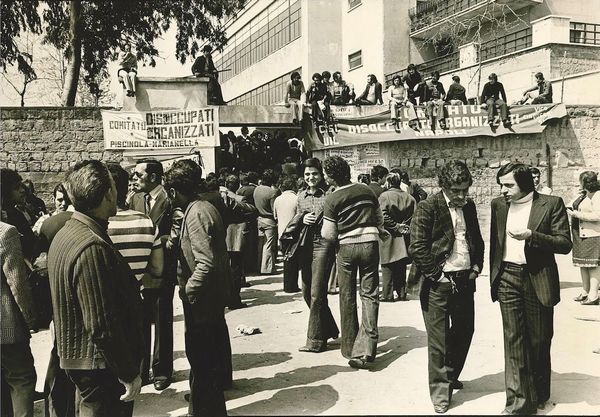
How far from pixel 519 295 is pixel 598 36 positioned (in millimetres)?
22545

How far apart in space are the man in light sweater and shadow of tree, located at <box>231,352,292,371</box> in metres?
→ 0.67

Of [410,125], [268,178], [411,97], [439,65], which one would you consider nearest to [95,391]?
[268,178]

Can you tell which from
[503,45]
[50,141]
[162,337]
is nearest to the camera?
[162,337]

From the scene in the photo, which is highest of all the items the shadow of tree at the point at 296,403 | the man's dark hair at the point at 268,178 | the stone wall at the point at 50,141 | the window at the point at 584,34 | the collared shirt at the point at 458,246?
the window at the point at 584,34

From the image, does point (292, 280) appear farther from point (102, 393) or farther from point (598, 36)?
point (598, 36)

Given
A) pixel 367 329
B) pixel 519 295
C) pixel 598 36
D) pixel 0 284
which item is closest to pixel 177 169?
pixel 0 284

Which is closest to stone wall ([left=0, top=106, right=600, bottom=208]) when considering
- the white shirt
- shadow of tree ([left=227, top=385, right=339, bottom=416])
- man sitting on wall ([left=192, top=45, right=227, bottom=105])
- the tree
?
the tree

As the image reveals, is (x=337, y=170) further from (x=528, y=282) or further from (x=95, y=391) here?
(x=95, y=391)

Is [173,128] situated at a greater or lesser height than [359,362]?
greater

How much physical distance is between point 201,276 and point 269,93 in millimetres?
30852

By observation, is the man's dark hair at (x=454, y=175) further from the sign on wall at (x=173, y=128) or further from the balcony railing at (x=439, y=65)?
the balcony railing at (x=439, y=65)

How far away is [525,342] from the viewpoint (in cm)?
414

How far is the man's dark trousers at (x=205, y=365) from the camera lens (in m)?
3.96

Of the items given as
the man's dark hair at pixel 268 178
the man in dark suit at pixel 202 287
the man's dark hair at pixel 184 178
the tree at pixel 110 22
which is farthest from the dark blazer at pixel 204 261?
the man's dark hair at pixel 268 178
